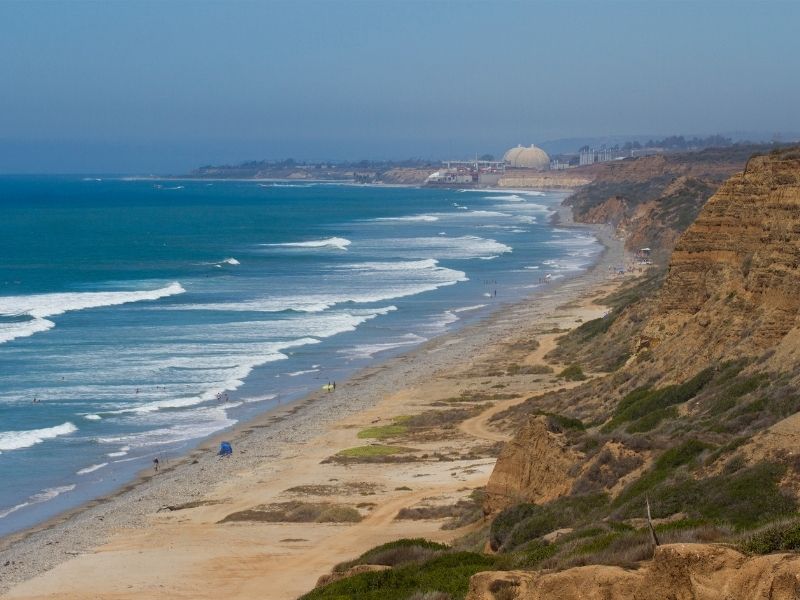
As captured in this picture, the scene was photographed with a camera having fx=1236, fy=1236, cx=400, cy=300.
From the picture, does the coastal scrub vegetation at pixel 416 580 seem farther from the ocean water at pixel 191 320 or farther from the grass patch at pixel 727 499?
the ocean water at pixel 191 320

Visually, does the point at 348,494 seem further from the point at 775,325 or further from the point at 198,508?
the point at 775,325

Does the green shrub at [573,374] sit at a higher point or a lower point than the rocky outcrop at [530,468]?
lower

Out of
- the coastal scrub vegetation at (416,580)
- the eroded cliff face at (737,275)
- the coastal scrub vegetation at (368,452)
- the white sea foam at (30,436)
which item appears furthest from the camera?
the white sea foam at (30,436)

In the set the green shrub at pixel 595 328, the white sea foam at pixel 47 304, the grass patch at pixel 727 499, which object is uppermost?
the grass patch at pixel 727 499

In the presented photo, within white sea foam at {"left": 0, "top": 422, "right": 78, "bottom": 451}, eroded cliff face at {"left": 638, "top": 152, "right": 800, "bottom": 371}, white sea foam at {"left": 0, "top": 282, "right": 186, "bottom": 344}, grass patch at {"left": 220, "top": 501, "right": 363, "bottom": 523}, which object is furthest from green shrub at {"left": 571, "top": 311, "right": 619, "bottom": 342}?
white sea foam at {"left": 0, "top": 282, "right": 186, "bottom": 344}

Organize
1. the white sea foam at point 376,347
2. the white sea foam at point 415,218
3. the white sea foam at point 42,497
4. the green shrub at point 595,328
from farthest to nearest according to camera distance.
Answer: the white sea foam at point 415,218 → the white sea foam at point 376,347 → the green shrub at point 595,328 → the white sea foam at point 42,497

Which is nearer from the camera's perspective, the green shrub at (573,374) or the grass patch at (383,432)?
the grass patch at (383,432)

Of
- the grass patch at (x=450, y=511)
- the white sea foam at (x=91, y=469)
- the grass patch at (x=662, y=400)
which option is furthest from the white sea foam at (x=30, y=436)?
the grass patch at (x=662, y=400)
